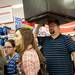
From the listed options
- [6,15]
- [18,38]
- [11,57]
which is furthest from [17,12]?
[11,57]

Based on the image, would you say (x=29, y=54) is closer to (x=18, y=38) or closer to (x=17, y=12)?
(x=18, y=38)

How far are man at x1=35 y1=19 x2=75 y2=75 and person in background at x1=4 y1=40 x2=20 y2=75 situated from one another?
37 centimetres

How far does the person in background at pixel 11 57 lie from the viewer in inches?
123

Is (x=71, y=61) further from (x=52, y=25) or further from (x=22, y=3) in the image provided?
(x=22, y=3)

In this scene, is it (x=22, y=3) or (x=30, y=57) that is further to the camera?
(x=22, y=3)

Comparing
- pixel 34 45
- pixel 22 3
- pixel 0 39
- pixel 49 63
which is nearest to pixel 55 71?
pixel 49 63

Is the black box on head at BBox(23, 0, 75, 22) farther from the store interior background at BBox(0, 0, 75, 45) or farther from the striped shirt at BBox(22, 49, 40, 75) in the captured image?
the striped shirt at BBox(22, 49, 40, 75)

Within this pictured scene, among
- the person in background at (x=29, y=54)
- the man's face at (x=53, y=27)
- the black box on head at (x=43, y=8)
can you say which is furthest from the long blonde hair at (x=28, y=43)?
the black box on head at (x=43, y=8)

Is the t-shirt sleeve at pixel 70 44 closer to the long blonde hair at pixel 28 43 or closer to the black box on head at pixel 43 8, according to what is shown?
the long blonde hair at pixel 28 43

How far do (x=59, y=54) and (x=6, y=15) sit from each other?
1.06 m

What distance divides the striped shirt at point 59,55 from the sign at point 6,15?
79cm

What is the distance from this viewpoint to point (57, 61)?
315cm

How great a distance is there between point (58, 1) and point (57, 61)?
91 cm

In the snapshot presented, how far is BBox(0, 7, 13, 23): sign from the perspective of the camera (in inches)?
147
